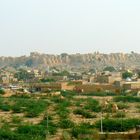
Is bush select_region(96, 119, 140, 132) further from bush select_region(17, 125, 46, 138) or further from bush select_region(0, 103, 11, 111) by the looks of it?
bush select_region(0, 103, 11, 111)

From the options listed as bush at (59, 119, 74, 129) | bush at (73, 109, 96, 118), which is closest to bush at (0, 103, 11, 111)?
bush at (73, 109, 96, 118)

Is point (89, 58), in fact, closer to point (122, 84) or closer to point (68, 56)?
point (68, 56)

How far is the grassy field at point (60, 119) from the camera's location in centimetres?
1639

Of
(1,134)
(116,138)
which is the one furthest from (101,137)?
(1,134)

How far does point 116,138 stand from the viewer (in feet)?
39.2

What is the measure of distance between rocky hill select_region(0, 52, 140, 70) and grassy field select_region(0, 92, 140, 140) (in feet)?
310

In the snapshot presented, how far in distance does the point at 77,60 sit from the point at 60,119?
114 meters

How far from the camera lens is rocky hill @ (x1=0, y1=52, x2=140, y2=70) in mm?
132500

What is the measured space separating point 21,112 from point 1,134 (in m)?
11.2

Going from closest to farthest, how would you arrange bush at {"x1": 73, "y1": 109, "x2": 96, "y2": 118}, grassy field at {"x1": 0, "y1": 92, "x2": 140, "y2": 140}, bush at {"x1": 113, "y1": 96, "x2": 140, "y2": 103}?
1. grassy field at {"x1": 0, "y1": 92, "x2": 140, "y2": 140}
2. bush at {"x1": 73, "y1": 109, "x2": 96, "y2": 118}
3. bush at {"x1": 113, "y1": 96, "x2": 140, "y2": 103}

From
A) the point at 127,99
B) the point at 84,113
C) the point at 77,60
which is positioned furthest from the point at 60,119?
the point at 77,60

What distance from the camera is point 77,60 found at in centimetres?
13650

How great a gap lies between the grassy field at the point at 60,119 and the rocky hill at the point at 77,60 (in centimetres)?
9445

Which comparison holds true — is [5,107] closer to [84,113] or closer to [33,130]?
[84,113]
